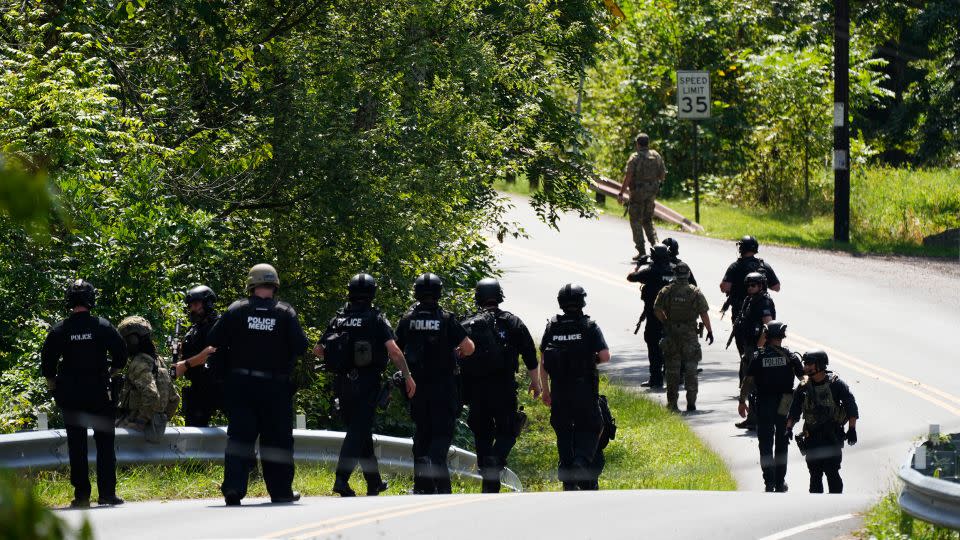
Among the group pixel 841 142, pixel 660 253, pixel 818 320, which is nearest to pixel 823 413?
pixel 660 253

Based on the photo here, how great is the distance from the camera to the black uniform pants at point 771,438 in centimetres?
1327

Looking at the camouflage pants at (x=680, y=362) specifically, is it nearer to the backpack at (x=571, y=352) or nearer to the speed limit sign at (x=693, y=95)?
the backpack at (x=571, y=352)

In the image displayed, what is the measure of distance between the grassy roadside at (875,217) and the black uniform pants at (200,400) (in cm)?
1781

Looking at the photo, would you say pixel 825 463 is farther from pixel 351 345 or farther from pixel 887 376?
pixel 887 376

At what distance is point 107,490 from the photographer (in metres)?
10.2

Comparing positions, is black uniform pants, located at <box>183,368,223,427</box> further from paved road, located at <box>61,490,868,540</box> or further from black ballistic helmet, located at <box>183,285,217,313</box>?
paved road, located at <box>61,490,868,540</box>

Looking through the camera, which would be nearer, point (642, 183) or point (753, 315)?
point (753, 315)

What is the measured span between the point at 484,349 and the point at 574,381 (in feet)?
2.55

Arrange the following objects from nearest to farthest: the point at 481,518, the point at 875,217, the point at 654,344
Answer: the point at 481,518 → the point at 654,344 → the point at 875,217

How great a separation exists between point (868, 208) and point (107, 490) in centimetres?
2285

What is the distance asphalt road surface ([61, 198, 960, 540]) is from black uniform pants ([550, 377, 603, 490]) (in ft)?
2.46

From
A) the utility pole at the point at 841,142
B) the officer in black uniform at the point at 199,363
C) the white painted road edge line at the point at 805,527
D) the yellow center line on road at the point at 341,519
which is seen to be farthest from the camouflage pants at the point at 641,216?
the yellow center line on road at the point at 341,519

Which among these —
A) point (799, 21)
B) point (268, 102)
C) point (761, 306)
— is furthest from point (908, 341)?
point (799, 21)

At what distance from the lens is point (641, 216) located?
24719mm
